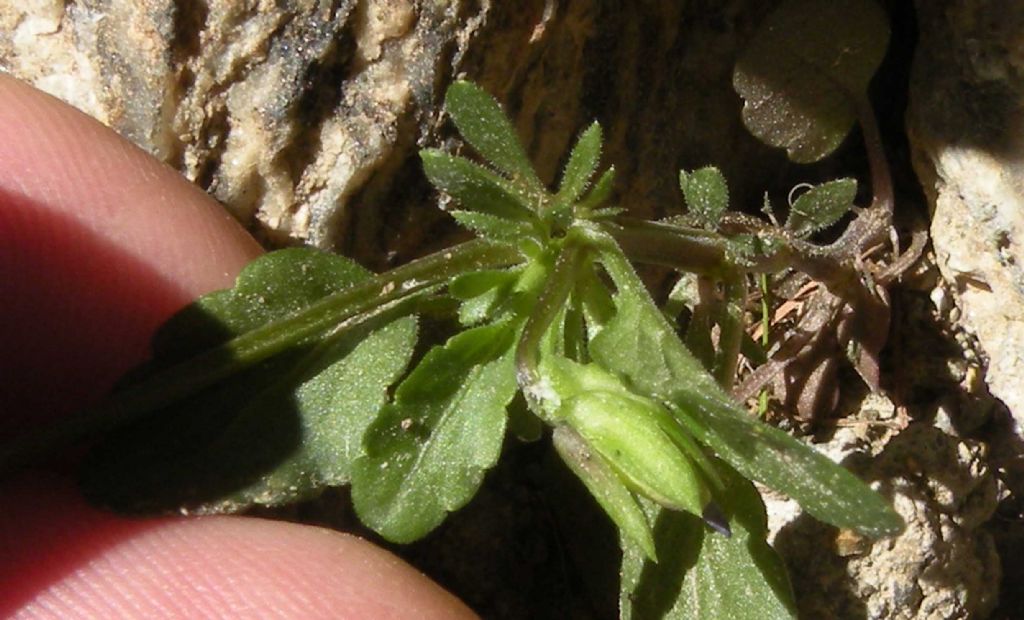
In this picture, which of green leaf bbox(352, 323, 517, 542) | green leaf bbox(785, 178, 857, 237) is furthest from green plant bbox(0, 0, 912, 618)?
green leaf bbox(785, 178, 857, 237)

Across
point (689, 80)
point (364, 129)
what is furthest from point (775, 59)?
point (364, 129)

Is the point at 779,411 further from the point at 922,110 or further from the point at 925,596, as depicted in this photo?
the point at 922,110

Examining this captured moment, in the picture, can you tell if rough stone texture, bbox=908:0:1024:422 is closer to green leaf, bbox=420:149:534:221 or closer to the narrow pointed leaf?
the narrow pointed leaf

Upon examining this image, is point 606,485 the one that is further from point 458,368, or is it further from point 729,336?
point 729,336

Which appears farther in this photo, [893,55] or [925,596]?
[893,55]

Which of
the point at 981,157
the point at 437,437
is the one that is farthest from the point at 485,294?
the point at 981,157

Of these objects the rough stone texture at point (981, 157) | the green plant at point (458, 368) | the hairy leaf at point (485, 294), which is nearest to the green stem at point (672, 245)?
the green plant at point (458, 368)
